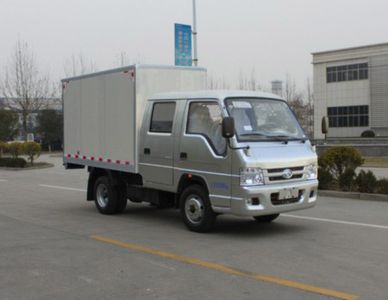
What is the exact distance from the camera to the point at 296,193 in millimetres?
8508

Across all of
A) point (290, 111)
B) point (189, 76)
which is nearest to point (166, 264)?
point (290, 111)

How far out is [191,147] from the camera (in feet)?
29.0

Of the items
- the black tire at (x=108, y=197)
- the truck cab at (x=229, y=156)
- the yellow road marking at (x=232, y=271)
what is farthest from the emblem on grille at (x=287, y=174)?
the black tire at (x=108, y=197)

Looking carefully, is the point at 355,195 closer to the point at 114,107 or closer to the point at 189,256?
the point at 114,107

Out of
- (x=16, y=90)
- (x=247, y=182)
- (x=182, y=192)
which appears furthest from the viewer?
(x=16, y=90)

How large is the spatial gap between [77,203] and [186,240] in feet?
18.3

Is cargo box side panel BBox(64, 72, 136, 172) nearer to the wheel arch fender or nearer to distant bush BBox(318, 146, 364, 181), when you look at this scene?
the wheel arch fender

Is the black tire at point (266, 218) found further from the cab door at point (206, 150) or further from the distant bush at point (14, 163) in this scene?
the distant bush at point (14, 163)

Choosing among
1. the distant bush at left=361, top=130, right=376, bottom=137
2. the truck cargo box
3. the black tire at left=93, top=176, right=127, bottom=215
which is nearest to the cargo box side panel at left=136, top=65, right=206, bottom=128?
the truck cargo box

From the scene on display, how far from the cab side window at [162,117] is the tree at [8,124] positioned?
46.9 m

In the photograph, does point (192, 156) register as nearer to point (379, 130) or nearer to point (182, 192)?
point (182, 192)

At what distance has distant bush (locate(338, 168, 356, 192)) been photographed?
45.1 ft

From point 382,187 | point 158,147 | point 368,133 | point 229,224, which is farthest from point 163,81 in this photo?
point 368,133

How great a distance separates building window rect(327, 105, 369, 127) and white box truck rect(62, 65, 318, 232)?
182 feet
